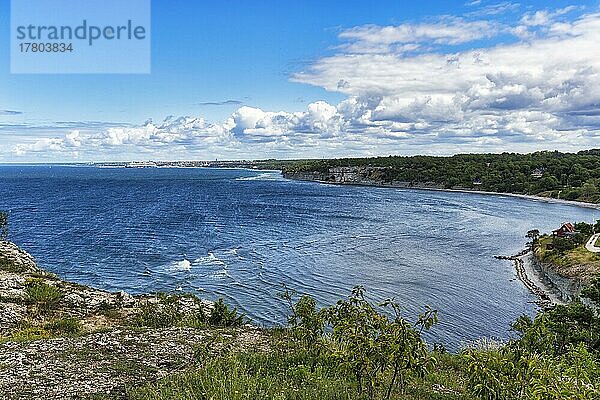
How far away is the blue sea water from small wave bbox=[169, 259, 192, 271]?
0.69 feet

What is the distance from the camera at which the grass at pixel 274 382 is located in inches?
374

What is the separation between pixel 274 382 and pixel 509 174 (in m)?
140

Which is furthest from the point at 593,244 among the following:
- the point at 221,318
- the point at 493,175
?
the point at 493,175

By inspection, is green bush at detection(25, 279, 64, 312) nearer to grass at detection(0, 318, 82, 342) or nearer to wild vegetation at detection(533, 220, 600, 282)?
grass at detection(0, 318, 82, 342)

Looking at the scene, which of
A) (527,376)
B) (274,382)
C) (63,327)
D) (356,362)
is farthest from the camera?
(63,327)

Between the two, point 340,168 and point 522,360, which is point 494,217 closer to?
point 522,360

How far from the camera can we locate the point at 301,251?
156 ft

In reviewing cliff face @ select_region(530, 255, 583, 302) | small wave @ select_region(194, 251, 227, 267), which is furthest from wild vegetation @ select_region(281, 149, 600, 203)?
small wave @ select_region(194, 251, 227, 267)

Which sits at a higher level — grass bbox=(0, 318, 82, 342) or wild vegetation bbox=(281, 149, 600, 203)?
wild vegetation bbox=(281, 149, 600, 203)

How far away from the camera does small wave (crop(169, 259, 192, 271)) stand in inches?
1515

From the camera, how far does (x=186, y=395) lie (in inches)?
375

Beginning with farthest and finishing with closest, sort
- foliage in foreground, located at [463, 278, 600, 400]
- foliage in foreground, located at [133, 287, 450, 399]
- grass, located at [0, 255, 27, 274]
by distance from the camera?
grass, located at [0, 255, 27, 274] < foliage in foreground, located at [133, 287, 450, 399] < foliage in foreground, located at [463, 278, 600, 400]

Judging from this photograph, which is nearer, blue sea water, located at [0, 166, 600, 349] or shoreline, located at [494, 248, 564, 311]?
blue sea water, located at [0, 166, 600, 349]

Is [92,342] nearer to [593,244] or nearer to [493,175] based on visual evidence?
[593,244]
